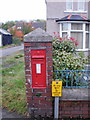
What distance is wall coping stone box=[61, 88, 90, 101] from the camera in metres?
3.21

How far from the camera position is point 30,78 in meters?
3.14

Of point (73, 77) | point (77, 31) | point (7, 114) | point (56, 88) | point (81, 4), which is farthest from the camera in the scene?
point (81, 4)

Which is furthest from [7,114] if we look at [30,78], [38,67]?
[38,67]

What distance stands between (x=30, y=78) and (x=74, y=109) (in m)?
1.13

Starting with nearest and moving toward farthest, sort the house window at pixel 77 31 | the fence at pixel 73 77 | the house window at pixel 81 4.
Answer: the fence at pixel 73 77
the house window at pixel 77 31
the house window at pixel 81 4

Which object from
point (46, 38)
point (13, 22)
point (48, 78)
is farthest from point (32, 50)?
point (13, 22)

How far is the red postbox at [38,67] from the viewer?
10.0 ft

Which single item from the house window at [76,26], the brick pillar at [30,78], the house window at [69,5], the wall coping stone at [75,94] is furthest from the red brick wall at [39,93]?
the house window at [69,5]

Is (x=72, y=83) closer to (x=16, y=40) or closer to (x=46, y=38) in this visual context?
(x=46, y=38)

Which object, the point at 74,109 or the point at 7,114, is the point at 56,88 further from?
the point at 7,114

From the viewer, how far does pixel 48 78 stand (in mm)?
3148

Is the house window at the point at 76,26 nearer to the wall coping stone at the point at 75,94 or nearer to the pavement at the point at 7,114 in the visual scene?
the wall coping stone at the point at 75,94

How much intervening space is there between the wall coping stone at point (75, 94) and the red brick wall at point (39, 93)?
Result: 336 millimetres

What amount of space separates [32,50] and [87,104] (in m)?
1.58
